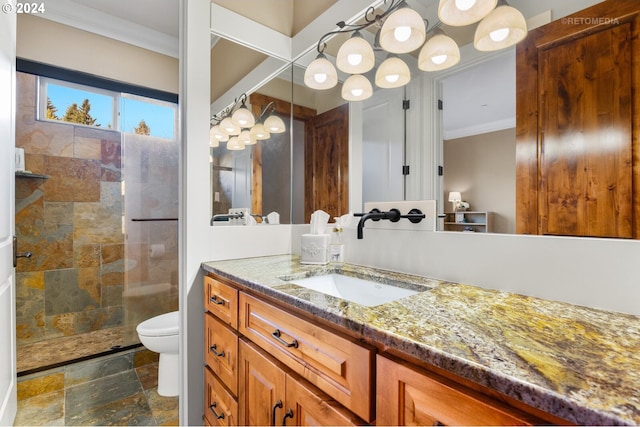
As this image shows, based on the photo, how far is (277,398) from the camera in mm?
881

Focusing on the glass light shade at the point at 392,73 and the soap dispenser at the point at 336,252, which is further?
the soap dispenser at the point at 336,252

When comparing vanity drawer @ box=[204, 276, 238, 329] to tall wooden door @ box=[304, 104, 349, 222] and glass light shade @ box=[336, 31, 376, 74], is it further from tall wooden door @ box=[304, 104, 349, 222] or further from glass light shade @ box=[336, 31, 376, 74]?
glass light shade @ box=[336, 31, 376, 74]

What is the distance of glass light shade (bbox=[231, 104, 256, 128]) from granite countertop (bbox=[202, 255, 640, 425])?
116 centimetres

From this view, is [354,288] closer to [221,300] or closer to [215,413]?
[221,300]

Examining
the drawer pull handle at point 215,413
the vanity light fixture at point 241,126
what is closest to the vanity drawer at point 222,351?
the drawer pull handle at point 215,413

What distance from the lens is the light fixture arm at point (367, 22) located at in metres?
1.26

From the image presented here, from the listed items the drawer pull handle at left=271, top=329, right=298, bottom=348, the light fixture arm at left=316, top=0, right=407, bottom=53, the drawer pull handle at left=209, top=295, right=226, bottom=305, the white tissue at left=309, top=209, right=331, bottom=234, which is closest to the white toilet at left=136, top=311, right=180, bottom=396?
the drawer pull handle at left=209, top=295, right=226, bottom=305

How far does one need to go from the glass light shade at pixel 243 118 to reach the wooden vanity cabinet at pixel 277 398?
4.07 feet

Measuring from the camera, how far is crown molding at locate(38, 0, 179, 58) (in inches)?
82.9

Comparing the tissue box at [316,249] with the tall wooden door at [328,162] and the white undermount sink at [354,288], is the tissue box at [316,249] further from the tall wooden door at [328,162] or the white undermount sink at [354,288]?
the tall wooden door at [328,162]

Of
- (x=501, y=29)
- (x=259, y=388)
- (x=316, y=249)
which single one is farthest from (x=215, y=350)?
(x=501, y=29)

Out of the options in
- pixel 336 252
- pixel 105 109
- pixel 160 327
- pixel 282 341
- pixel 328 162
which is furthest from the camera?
pixel 105 109

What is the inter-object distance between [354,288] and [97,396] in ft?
6.18

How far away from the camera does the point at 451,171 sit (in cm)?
108
